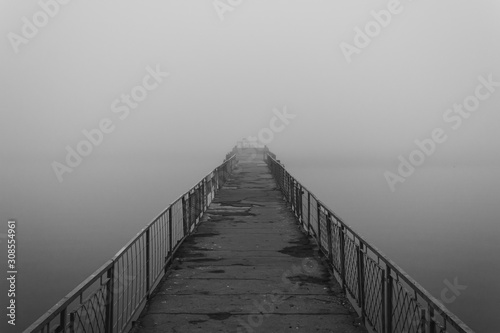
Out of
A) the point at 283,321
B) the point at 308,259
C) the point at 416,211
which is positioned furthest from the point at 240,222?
the point at 416,211

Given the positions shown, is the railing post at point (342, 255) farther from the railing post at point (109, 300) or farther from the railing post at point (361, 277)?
the railing post at point (109, 300)

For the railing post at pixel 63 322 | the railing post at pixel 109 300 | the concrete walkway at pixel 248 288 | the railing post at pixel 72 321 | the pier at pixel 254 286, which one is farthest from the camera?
the concrete walkway at pixel 248 288

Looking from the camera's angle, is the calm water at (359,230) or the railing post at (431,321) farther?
the calm water at (359,230)

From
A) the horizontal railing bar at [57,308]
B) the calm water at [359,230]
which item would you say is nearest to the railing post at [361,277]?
the horizontal railing bar at [57,308]

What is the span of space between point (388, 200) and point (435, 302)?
74503 millimetres

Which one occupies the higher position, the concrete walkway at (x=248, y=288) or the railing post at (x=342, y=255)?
the railing post at (x=342, y=255)

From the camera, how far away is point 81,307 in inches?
157

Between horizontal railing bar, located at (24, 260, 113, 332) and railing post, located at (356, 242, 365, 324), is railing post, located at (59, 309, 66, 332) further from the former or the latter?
railing post, located at (356, 242, 365, 324)

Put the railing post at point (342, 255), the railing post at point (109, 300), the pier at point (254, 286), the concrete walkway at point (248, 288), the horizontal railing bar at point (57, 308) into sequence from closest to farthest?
the horizontal railing bar at point (57, 308) → the pier at point (254, 286) → the railing post at point (109, 300) → the concrete walkway at point (248, 288) → the railing post at point (342, 255)

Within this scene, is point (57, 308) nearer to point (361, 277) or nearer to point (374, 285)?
point (361, 277)

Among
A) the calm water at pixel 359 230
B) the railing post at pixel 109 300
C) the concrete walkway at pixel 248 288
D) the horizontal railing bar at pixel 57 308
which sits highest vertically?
the horizontal railing bar at pixel 57 308

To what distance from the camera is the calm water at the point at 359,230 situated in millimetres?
24438

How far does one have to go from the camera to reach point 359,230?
46.8 meters

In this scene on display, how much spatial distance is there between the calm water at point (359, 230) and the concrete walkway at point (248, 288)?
14.8 metres
